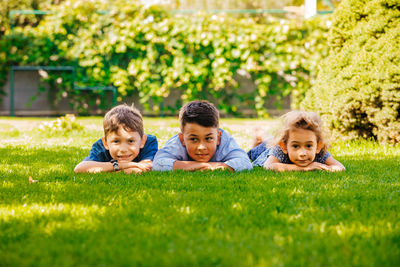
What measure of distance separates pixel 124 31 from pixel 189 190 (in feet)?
29.0

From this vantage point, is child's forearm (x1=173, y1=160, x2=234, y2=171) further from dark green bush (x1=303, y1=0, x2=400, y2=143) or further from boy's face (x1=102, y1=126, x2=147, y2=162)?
dark green bush (x1=303, y1=0, x2=400, y2=143)

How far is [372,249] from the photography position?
81.4 inches

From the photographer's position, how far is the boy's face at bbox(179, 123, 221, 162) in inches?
162

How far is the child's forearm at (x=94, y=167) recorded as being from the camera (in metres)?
4.16

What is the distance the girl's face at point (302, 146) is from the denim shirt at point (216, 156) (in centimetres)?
47

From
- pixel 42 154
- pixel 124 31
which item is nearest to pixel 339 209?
pixel 42 154

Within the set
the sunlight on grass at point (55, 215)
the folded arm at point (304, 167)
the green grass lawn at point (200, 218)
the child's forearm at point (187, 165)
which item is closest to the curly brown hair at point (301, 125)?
the folded arm at point (304, 167)

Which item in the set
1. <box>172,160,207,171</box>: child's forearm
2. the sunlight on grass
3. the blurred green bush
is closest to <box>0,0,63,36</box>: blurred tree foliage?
the blurred green bush

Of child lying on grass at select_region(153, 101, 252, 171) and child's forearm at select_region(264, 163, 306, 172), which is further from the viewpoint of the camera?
child's forearm at select_region(264, 163, 306, 172)

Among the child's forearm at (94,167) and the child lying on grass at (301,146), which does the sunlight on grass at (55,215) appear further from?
the child lying on grass at (301,146)

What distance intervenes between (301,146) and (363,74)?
2637 millimetres

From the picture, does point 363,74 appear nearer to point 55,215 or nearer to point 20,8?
point 55,215

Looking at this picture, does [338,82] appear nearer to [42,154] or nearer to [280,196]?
[280,196]

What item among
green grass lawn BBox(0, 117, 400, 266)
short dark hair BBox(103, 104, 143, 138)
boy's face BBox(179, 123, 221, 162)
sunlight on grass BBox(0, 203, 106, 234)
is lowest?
green grass lawn BBox(0, 117, 400, 266)
